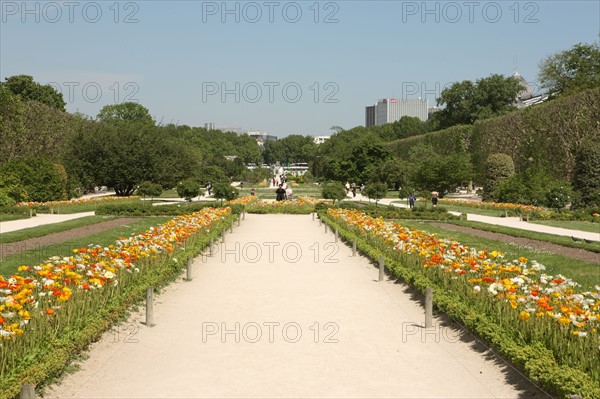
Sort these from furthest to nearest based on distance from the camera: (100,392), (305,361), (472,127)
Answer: (472,127) < (305,361) < (100,392)

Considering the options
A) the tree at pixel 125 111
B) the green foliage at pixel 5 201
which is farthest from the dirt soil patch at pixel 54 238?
the tree at pixel 125 111

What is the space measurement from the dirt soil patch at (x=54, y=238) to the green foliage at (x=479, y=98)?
216 ft

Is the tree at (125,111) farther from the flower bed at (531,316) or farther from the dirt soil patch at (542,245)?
the flower bed at (531,316)

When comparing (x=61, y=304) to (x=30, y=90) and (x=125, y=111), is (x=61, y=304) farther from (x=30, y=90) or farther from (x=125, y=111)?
(x=125, y=111)

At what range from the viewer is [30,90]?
75.8 m

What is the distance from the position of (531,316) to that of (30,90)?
77.7 meters

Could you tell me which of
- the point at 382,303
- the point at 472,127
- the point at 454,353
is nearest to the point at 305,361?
the point at 454,353

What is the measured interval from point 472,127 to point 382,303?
2169 inches

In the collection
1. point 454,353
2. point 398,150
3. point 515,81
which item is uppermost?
point 515,81

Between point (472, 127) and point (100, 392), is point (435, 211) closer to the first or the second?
point (100, 392)

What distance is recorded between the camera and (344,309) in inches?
418

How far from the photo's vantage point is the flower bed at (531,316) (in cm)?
628

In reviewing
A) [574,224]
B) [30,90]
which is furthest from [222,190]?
[30,90]

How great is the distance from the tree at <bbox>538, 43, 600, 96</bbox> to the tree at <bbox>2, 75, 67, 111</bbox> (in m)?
57.4
